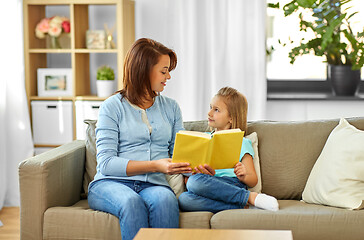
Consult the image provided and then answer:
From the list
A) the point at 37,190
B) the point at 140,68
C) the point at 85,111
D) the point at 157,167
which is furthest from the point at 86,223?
the point at 85,111

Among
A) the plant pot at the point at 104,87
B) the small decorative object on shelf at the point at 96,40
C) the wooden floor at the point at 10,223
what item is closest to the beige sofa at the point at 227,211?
the wooden floor at the point at 10,223

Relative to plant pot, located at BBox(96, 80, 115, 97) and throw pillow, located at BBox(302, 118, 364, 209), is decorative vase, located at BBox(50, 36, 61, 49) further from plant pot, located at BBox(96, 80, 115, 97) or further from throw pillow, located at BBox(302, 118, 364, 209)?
throw pillow, located at BBox(302, 118, 364, 209)

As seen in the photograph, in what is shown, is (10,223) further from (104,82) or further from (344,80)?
(344,80)

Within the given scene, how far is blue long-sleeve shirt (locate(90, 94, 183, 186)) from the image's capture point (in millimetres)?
2348

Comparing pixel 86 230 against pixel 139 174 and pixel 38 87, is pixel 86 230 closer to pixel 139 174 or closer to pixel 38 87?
pixel 139 174

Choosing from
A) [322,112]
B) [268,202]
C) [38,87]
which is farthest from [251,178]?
[38,87]

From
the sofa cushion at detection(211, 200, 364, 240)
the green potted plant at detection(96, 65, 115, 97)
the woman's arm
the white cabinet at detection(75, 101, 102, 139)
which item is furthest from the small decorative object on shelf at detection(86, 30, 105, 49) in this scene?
the sofa cushion at detection(211, 200, 364, 240)

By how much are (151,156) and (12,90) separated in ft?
5.51

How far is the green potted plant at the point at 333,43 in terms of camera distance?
3.52 metres

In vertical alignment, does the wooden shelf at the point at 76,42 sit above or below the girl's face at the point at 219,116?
above

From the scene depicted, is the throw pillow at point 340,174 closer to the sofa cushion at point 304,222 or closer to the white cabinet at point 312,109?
the sofa cushion at point 304,222

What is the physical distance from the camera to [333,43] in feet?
12.0

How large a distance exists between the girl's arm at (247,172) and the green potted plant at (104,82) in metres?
1.52

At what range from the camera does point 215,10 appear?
378 cm
